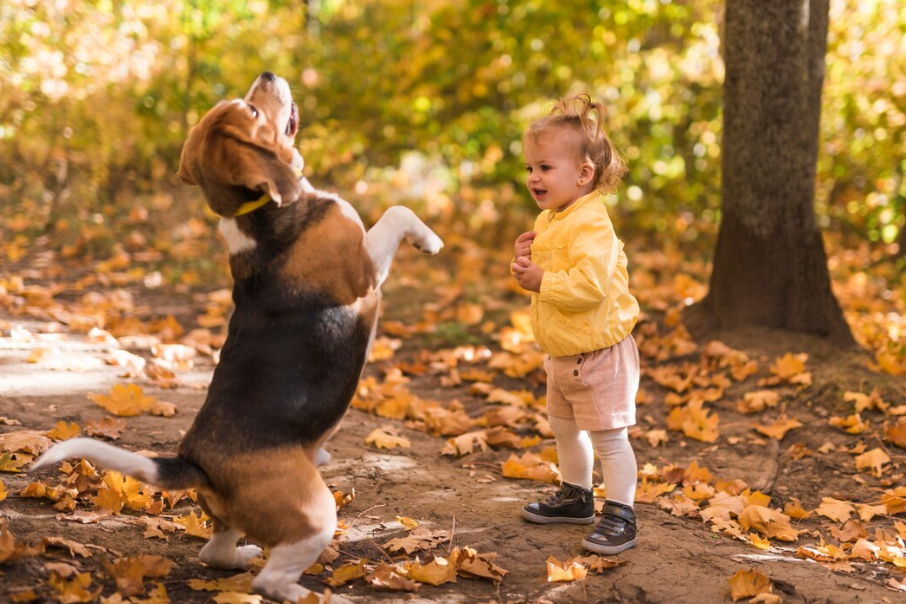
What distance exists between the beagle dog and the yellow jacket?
0.77 m

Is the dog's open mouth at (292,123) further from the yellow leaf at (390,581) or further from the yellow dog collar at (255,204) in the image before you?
the yellow leaf at (390,581)

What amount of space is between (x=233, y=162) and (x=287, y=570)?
1524mm

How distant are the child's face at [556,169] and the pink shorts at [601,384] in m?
0.74

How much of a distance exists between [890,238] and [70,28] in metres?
9.33

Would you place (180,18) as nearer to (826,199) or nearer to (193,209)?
(193,209)

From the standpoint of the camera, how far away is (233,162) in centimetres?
322

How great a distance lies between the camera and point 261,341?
333 centimetres

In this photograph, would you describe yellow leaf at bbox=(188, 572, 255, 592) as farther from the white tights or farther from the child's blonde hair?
the child's blonde hair

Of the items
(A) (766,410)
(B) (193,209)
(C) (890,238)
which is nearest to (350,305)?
(A) (766,410)

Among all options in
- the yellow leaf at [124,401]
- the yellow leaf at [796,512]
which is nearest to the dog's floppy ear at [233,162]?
the yellow leaf at [124,401]

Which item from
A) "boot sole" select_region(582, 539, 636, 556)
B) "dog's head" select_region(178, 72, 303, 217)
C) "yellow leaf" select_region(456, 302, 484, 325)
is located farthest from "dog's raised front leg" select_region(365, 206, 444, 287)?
"yellow leaf" select_region(456, 302, 484, 325)

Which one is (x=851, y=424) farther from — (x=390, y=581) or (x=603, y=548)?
(x=390, y=581)

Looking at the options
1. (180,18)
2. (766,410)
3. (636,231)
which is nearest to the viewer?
(766,410)

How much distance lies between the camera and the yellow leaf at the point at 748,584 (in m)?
3.46
